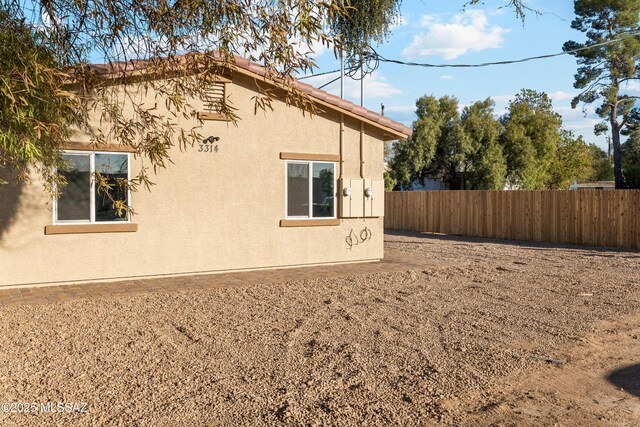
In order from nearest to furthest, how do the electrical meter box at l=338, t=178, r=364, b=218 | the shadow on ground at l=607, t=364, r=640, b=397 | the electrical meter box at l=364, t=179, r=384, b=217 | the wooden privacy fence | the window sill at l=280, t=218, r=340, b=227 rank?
the shadow on ground at l=607, t=364, r=640, b=397 < the window sill at l=280, t=218, r=340, b=227 < the electrical meter box at l=338, t=178, r=364, b=218 < the electrical meter box at l=364, t=179, r=384, b=217 < the wooden privacy fence

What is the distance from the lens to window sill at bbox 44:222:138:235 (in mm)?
9047

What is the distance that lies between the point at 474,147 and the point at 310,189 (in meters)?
23.0

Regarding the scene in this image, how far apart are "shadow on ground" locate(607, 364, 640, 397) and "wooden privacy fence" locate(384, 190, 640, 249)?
41.2 ft

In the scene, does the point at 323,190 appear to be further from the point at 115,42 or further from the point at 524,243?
the point at 524,243

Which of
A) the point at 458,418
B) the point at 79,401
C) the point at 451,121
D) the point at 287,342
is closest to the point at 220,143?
the point at 287,342

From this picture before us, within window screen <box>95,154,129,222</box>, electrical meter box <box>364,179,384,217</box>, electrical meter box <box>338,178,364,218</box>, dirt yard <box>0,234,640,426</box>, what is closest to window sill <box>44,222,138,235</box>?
window screen <box>95,154,129,222</box>

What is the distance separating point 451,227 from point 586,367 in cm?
1704

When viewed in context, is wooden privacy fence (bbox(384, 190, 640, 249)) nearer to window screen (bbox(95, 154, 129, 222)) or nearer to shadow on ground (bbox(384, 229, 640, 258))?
shadow on ground (bbox(384, 229, 640, 258))

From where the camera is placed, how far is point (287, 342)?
593 centimetres

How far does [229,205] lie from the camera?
1066cm

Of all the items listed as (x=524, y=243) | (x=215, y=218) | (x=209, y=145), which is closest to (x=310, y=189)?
(x=215, y=218)

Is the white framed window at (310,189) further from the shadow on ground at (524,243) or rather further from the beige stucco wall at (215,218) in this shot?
the shadow on ground at (524,243)

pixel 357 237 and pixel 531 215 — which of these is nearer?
pixel 357 237

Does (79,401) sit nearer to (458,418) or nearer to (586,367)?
(458,418)
